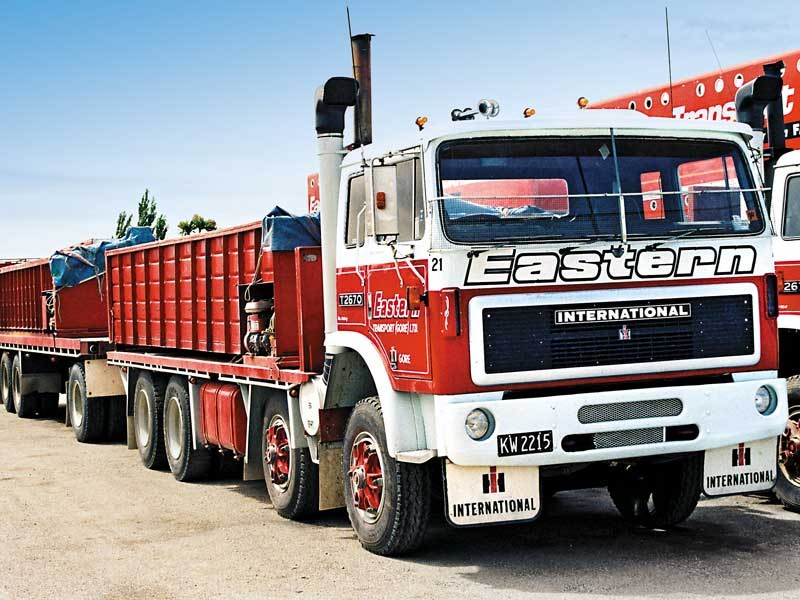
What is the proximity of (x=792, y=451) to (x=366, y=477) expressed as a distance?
10.9 feet

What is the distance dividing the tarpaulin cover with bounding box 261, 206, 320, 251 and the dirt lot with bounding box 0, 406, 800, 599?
2.19 metres

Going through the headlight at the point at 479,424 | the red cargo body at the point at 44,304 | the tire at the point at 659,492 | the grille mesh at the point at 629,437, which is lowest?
the tire at the point at 659,492

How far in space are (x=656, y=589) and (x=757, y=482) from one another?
1.29 meters

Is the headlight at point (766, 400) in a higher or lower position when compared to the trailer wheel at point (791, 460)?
higher

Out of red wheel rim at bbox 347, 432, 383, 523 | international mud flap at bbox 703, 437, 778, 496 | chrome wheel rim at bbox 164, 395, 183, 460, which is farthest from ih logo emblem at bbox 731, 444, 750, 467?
chrome wheel rim at bbox 164, 395, 183, 460

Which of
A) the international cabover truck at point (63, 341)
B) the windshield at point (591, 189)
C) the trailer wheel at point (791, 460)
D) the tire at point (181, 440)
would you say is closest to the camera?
the windshield at point (591, 189)

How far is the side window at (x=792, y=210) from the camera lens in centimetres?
897

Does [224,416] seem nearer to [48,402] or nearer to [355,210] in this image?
[355,210]

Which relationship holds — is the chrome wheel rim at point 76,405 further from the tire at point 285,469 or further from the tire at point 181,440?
the tire at point 285,469

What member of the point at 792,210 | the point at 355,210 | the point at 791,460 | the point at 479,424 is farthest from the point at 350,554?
the point at 792,210

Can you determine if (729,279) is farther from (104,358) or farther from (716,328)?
(104,358)

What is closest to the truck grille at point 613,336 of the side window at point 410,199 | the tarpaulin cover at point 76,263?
the side window at point 410,199

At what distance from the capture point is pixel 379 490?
7.76 meters

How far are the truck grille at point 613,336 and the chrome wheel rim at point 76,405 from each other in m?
9.58
